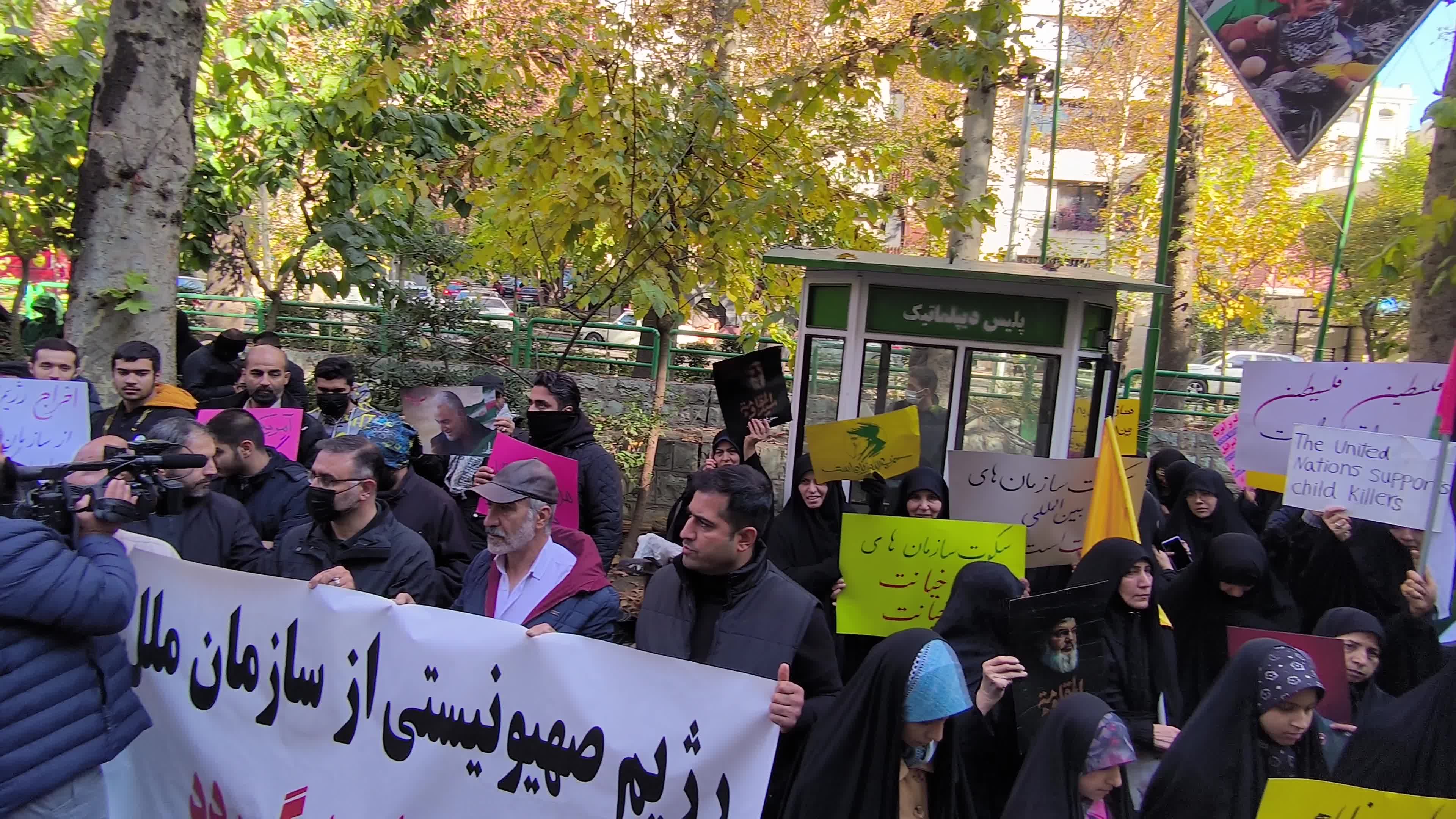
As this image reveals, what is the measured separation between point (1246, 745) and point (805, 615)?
4.07 feet

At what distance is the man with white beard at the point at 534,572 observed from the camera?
3.33 m

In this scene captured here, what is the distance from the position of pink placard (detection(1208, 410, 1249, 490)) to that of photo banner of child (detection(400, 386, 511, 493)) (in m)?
3.85

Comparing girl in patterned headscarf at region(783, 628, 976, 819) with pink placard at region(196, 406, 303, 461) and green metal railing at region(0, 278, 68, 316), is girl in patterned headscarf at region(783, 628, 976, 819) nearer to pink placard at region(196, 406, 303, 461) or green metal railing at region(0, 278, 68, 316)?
pink placard at region(196, 406, 303, 461)

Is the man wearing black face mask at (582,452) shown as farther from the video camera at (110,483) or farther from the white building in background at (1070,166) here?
the white building in background at (1070,166)

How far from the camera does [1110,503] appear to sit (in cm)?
459

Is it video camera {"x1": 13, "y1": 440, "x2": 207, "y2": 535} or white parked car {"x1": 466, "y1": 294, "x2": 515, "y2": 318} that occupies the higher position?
white parked car {"x1": 466, "y1": 294, "x2": 515, "y2": 318}

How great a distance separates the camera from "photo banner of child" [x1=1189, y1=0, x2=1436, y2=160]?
5566 mm

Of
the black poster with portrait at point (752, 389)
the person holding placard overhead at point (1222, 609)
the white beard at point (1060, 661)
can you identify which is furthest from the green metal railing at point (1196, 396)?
the white beard at point (1060, 661)

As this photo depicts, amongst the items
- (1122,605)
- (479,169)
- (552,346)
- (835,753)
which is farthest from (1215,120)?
(835,753)

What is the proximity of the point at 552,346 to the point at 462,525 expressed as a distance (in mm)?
6869

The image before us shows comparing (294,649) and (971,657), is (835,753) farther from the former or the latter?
(294,649)

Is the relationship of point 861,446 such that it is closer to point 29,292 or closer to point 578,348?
point 578,348

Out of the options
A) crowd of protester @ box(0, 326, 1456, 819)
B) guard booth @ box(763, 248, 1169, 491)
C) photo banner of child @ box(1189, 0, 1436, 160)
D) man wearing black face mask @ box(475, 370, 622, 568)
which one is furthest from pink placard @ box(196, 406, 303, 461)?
photo banner of child @ box(1189, 0, 1436, 160)

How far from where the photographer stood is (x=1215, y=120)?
1712 cm
